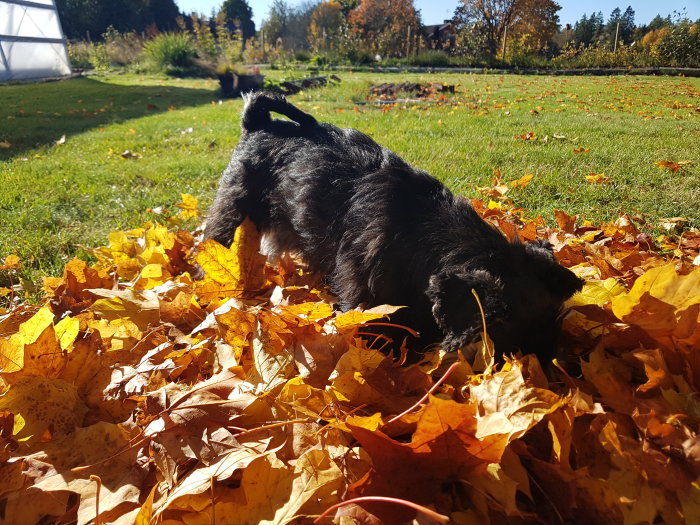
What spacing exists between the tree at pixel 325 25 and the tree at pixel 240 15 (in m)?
11.1

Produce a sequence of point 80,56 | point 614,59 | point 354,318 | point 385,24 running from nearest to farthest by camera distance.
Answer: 1. point 354,318
2. point 614,59
3. point 80,56
4. point 385,24

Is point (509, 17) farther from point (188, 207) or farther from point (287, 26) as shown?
point (188, 207)

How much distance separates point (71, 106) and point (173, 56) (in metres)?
13.3

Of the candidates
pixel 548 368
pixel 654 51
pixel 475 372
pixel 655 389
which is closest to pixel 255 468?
pixel 475 372

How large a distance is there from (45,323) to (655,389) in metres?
2.14

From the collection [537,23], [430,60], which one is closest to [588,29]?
[537,23]

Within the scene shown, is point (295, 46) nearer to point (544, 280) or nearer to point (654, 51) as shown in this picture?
point (654, 51)

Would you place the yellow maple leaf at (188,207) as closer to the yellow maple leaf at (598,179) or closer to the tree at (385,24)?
the yellow maple leaf at (598,179)

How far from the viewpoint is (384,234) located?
2285mm

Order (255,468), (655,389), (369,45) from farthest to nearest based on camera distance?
(369,45) < (655,389) < (255,468)

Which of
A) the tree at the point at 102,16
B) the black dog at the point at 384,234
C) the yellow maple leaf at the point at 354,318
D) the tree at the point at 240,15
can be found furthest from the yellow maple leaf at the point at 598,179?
the tree at the point at 240,15

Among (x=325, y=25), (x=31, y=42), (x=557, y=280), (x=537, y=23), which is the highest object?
(x=325, y=25)

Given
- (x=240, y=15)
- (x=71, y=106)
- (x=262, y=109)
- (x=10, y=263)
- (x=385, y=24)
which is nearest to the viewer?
(x=10, y=263)

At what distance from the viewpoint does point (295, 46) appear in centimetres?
4409
